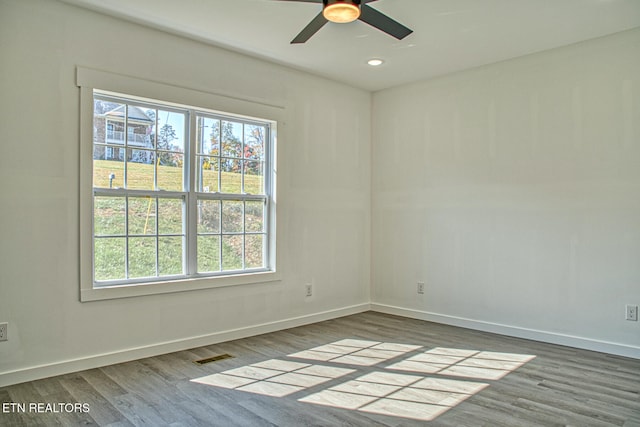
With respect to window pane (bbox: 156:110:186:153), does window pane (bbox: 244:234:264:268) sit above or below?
below

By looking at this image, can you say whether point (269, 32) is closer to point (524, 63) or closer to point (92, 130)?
point (92, 130)

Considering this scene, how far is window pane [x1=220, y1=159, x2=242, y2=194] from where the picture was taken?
4273mm

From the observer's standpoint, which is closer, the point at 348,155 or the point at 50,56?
the point at 50,56

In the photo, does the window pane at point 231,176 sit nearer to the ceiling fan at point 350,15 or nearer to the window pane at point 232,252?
the window pane at point 232,252

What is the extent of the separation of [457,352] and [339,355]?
1009 mm

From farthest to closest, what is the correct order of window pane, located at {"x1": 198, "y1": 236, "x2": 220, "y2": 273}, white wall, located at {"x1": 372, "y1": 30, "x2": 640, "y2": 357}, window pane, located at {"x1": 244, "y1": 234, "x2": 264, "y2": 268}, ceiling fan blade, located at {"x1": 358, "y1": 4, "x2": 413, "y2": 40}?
window pane, located at {"x1": 244, "y1": 234, "x2": 264, "y2": 268} → window pane, located at {"x1": 198, "y1": 236, "x2": 220, "y2": 273} → white wall, located at {"x1": 372, "y1": 30, "x2": 640, "y2": 357} → ceiling fan blade, located at {"x1": 358, "y1": 4, "x2": 413, "y2": 40}

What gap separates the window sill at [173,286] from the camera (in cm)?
340

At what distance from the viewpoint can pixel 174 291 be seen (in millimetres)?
3840

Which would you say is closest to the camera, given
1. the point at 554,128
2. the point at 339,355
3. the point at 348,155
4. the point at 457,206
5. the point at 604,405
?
the point at 604,405

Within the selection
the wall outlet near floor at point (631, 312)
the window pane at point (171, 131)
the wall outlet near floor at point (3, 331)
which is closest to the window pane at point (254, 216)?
the window pane at point (171, 131)

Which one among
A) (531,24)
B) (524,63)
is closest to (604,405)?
(531,24)

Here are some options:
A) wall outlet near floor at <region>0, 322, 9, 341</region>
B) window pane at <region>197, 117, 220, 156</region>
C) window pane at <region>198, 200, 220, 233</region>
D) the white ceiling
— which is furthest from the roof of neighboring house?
wall outlet near floor at <region>0, 322, 9, 341</region>

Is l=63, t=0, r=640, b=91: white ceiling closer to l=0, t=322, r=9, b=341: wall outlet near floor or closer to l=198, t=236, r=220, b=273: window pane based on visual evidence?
l=198, t=236, r=220, b=273: window pane

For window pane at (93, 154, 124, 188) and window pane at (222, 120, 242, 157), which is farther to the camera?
window pane at (222, 120, 242, 157)
